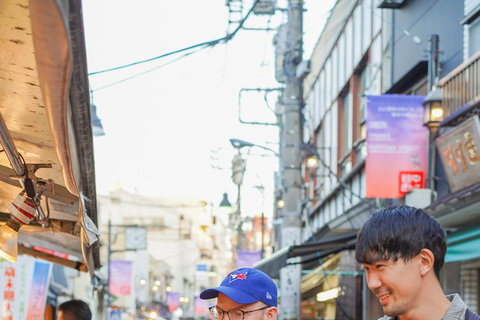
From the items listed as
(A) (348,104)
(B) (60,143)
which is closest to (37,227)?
(B) (60,143)

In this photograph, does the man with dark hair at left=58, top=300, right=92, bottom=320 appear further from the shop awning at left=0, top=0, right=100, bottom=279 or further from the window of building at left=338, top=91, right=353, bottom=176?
the window of building at left=338, top=91, right=353, bottom=176

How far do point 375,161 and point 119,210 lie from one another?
72177mm

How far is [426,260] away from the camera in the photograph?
2.78m

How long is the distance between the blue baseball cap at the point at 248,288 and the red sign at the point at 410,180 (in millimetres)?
10160

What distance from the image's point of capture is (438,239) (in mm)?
2811

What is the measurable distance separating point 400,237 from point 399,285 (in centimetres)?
17

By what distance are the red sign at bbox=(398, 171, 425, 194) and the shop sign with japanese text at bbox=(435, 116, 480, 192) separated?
1.87 metres

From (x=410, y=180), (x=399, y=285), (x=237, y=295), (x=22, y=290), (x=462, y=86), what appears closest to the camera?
(x=399, y=285)

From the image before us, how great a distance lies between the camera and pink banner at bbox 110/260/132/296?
37.0 meters

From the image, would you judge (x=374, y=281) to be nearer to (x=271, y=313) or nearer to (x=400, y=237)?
(x=400, y=237)

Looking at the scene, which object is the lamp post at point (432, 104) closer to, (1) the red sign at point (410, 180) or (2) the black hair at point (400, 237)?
(1) the red sign at point (410, 180)

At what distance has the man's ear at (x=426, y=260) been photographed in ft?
9.06

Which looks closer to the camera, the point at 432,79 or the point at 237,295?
the point at 237,295

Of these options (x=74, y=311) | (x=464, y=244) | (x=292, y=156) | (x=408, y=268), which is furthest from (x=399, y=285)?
(x=292, y=156)
